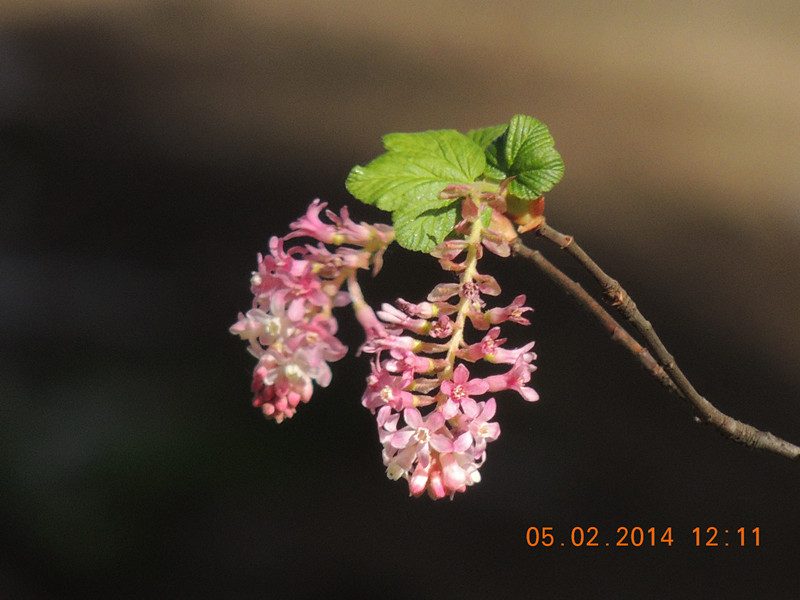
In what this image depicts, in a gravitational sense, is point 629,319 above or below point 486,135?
below

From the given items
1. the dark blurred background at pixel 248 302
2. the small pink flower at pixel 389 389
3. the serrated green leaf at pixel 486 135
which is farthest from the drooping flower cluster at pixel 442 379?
the dark blurred background at pixel 248 302

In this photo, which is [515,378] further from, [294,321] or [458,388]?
[294,321]
